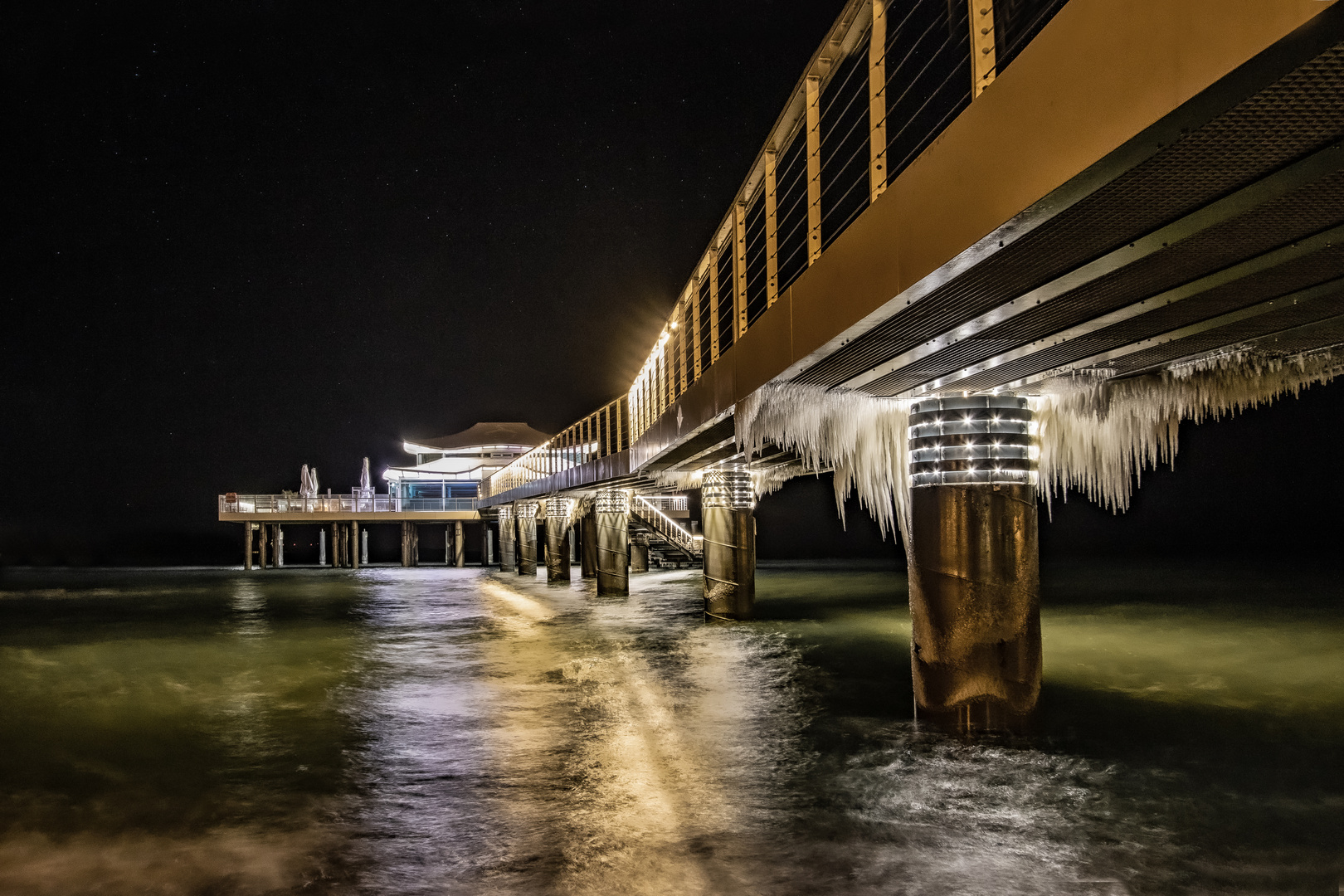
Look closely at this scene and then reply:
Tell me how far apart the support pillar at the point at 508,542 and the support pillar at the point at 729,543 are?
25.5 meters

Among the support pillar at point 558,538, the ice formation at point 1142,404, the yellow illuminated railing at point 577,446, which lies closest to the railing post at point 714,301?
the ice formation at point 1142,404

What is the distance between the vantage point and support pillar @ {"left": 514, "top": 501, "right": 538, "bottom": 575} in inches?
1647

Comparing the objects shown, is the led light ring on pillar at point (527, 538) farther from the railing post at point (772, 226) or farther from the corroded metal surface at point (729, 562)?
the railing post at point (772, 226)

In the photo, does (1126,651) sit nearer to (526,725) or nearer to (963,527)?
(963,527)

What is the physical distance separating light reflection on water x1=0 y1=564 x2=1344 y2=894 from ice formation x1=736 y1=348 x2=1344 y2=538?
8.75 feet

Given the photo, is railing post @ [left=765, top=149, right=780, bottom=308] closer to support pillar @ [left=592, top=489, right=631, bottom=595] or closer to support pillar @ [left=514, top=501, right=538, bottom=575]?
support pillar @ [left=592, top=489, right=631, bottom=595]

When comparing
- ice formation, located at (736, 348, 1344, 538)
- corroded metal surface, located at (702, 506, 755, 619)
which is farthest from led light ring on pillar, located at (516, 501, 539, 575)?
ice formation, located at (736, 348, 1344, 538)

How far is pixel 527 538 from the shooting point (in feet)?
139

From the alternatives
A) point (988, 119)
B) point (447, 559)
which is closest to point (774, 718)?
point (988, 119)

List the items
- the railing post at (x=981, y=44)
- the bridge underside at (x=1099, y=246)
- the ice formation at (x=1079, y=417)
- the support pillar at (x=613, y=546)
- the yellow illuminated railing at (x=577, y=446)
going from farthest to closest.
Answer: the support pillar at (x=613, y=546)
the yellow illuminated railing at (x=577, y=446)
the ice formation at (x=1079, y=417)
the railing post at (x=981, y=44)
the bridge underside at (x=1099, y=246)

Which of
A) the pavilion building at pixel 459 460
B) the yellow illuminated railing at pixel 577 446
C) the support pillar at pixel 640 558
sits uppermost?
the pavilion building at pixel 459 460

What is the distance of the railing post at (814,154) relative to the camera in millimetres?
7602

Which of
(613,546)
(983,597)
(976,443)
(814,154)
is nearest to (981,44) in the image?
(814,154)

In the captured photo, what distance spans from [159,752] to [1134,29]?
33.8 feet
